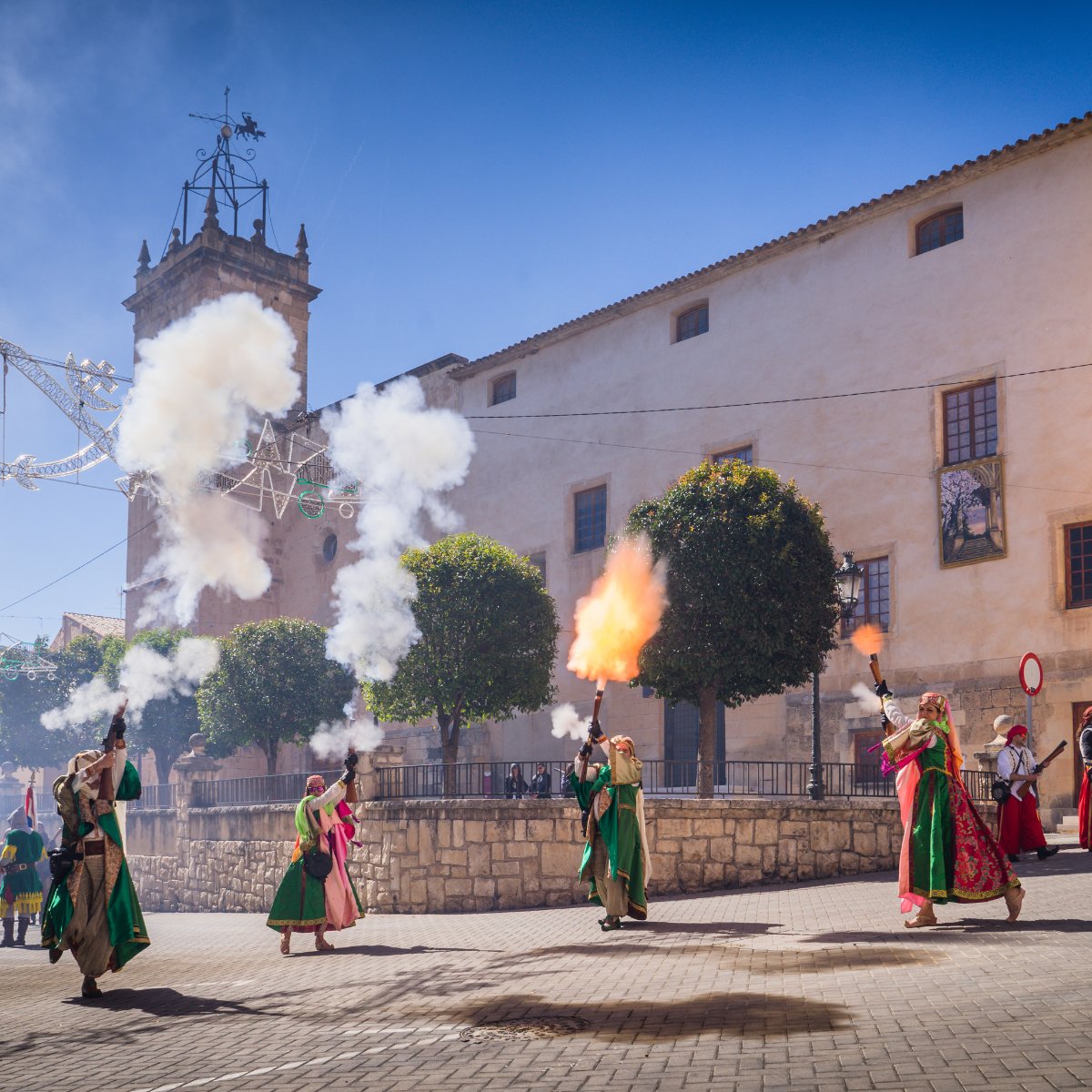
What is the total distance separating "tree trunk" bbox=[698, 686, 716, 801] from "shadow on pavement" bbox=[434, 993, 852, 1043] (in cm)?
1077

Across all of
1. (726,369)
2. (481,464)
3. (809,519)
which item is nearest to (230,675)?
(481,464)

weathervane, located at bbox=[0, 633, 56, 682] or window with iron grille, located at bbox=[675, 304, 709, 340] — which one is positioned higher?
window with iron grille, located at bbox=[675, 304, 709, 340]

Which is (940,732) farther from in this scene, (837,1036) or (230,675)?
(230,675)

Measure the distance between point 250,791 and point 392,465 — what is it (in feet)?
33.7

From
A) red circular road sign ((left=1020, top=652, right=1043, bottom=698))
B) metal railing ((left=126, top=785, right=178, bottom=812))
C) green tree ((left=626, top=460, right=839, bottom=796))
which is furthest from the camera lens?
metal railing ((left=126, top=785, right=178, bottom=812))

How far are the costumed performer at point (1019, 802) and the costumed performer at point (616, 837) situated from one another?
4.69 meters

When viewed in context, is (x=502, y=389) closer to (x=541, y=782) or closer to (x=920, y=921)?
(x=541, y=782)

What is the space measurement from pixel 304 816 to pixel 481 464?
893 inches

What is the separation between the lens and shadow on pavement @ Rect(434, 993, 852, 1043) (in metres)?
6.36

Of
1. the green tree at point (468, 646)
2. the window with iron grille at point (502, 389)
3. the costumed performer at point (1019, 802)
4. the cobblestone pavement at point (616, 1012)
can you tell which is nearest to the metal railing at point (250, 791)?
the green tree at point (468, 646)

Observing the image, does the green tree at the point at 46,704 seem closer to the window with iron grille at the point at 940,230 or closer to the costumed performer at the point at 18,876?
the costumed performer at the point at 18,876

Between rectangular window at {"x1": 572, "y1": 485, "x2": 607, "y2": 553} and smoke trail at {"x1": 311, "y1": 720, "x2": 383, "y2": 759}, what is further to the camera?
smoke trail at {"x1": 311, "y1": 720, "x2": 383, "y2": 759}

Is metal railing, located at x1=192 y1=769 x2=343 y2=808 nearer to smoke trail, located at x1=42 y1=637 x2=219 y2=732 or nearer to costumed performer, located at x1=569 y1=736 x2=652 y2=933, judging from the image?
smoke trail, located at x1=42 y1=637 x2=219 y2=732

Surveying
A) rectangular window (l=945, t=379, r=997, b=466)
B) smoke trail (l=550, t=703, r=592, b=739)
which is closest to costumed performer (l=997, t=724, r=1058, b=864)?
rectangular window (l=945, t=379, r=997, b=466)
